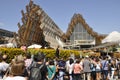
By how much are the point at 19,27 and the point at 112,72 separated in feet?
55.8

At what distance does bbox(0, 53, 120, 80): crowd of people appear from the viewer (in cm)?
604

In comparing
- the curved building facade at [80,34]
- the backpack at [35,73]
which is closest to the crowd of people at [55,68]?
the backpack at [35,73]

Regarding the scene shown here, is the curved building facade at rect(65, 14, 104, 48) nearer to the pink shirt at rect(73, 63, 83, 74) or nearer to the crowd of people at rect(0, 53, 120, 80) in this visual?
the crowd of people at rect(0, 53, 120, 80)

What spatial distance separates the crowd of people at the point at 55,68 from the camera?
604cm

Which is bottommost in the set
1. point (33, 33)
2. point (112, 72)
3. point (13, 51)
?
point (112, 72)

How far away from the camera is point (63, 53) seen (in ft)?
107

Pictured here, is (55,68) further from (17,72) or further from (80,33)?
(80,33)

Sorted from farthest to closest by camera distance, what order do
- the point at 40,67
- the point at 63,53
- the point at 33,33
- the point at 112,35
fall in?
the point at 33,33
the point at 63,53
the point at 112,35
the point at 40,67

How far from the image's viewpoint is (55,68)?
40.7 ft

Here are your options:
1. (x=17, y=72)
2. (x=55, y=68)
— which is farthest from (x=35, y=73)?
(x=17, y=72)

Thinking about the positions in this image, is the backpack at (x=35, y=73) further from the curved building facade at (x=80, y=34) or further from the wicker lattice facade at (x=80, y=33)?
the wicker lattice facade at (x=80, y=33)

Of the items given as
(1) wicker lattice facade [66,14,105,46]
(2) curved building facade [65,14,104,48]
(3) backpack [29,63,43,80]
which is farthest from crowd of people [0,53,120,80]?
(1) wicker lattice facade [66,14,105,46]

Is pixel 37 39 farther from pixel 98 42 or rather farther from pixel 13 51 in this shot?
pixel 98 42

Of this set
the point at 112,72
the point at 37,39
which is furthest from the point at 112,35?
the point at 37,39
